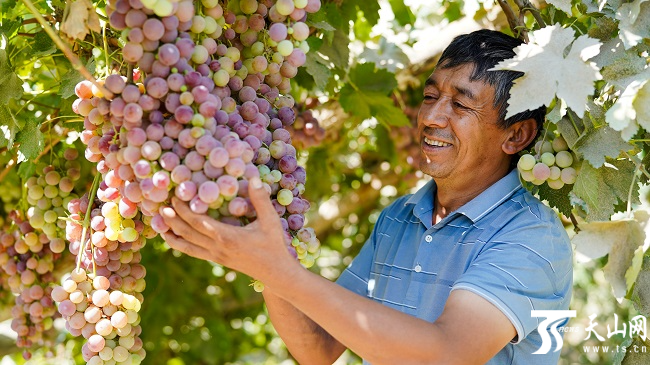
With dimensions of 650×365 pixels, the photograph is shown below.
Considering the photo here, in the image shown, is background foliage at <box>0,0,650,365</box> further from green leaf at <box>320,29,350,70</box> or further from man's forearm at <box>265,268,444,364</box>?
man's forearm at <box>265,268,444,364</box>

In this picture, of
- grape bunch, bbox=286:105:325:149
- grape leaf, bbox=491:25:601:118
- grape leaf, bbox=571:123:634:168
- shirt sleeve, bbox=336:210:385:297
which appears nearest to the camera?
grape leaf, bbox=491:25:601:118

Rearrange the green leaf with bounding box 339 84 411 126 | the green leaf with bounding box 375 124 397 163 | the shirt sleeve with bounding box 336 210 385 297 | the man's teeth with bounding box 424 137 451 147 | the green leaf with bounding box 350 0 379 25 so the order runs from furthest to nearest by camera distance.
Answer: the green leaf with bounding box 375 124 397 163 < the green leaf with bounding box 339 84 411 126 < the green leaf with bounding box 350 0 379 25 < the shirt sleeve with bounding box 336 210 385 297 < the man's teeth with bounding box 424 137 451 147

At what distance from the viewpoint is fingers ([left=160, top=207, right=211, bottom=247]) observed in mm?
1194

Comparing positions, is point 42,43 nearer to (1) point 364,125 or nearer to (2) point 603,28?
A: (2) point 603,28

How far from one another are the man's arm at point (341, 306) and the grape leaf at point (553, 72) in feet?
1.44

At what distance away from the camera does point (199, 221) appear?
117 centimetres

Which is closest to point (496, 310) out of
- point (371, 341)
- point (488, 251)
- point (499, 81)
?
point (488, 251)

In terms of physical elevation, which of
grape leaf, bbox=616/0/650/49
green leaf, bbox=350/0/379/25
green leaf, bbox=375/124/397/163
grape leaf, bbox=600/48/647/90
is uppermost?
grape leaf, bbox=616/0/650/49

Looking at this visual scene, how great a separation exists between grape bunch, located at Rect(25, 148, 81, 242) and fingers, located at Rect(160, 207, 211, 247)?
28.1 inches

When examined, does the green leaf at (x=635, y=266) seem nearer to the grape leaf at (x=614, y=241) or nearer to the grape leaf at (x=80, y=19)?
the grape leaf at (x=614, y=241)

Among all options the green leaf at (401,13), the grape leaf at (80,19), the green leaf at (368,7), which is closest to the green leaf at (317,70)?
the green leaf at (368,7)

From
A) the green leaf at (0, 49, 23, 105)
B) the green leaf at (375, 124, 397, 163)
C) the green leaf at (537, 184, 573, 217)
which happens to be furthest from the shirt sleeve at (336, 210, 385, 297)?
the green leaf at (0, 49, 23, 105)

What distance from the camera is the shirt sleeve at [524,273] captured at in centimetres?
151

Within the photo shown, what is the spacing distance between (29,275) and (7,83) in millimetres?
550
